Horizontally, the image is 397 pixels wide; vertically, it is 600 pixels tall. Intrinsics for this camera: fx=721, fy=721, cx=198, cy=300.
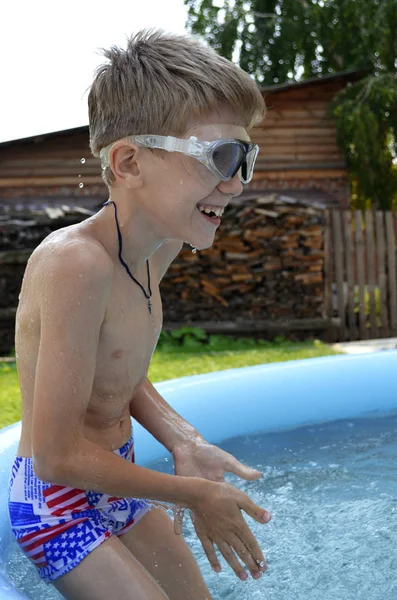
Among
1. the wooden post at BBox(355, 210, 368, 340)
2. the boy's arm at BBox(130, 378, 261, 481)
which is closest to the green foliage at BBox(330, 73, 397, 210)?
the wooden post at BBox(355, 210, 368, 340)

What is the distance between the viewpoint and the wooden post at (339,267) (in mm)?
9023

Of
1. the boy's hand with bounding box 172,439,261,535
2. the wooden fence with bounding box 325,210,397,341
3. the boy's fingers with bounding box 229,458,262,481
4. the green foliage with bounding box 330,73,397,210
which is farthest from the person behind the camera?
the green foliage with bounding box 330,73,397,210

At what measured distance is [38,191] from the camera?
1382cm

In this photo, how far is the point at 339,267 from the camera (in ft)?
30.0

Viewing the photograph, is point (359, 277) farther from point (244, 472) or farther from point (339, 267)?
point (244, 472)

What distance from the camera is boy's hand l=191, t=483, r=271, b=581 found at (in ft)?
5.90

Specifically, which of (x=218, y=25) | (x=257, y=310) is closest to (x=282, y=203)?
(x=257, y=310)

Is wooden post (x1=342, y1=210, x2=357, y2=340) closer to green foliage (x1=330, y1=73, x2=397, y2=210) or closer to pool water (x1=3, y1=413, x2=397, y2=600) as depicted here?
pool water (x1=3, y1=413, x2=397, y2=600)

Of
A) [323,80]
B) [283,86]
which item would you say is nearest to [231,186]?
[283,86]

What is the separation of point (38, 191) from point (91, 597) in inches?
497

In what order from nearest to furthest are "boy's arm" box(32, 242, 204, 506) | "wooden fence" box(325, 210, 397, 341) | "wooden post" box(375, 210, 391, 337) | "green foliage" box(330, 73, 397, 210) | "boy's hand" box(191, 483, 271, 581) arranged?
"boy's arm" box(32, 242, 204, 506), "boy's hand" box(191, 483, 271, 581), "wooden fence" box(325, 210, 397, 341), "wooden post" box(375, 210, 391, 337), "green foliage" box(330, 73, 397, 210)

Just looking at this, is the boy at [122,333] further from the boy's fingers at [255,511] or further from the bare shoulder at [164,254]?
the bare shoulder at [164,254]

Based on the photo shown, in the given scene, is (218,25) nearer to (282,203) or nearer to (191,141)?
(282,203)

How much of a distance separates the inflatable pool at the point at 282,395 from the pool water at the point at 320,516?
0.23 ft
